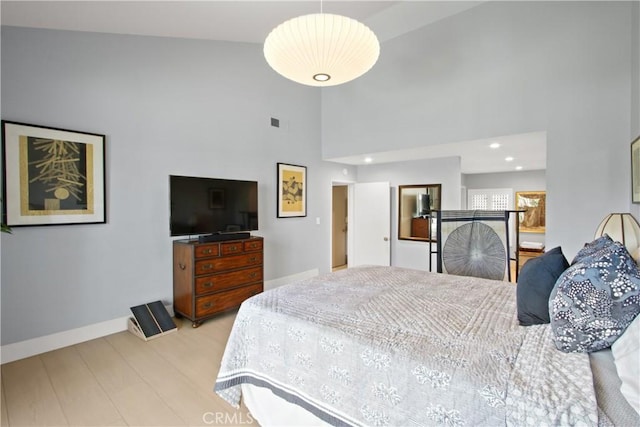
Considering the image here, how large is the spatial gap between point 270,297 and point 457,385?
1.15m

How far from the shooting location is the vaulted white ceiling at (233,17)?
93.3 inches

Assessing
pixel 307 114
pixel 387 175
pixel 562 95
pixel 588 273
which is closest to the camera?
pixel 588 273

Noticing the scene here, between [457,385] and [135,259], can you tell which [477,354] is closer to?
[457,385]

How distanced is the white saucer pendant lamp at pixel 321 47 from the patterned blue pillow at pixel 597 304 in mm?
1624

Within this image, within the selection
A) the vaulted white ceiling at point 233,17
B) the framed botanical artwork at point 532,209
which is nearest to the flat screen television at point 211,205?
the vaulted white ceiling at point 233,17

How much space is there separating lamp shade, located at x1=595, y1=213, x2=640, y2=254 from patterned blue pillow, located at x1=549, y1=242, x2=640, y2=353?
0.97 metres

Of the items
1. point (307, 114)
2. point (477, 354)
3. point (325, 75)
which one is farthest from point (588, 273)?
point (307, 114)

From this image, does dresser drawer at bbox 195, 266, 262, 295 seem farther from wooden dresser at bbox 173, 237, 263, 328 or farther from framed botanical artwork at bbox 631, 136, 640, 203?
framed botanical artwork at bbox 631, 136, 640, 203

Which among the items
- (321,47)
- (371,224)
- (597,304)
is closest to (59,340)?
(321,47)

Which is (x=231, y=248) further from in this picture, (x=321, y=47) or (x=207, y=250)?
(x=321, y=47)

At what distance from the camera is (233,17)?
3.05 metres

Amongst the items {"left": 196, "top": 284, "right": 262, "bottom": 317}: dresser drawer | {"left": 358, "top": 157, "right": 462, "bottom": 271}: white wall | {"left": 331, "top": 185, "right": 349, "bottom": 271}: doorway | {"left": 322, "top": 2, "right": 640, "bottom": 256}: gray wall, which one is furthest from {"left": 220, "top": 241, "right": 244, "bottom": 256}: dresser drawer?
{"left": 331, "top": 185, "right": 349, "bottom": 271}: doorway

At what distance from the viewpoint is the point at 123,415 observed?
183 cm

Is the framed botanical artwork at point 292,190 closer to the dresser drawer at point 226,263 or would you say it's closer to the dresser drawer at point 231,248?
the dresser drawer at point 226,263
